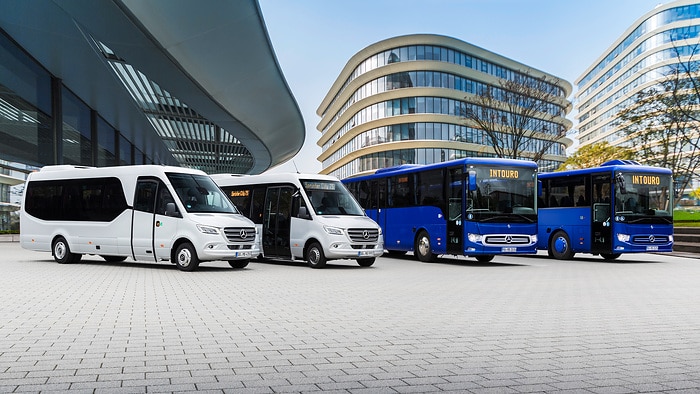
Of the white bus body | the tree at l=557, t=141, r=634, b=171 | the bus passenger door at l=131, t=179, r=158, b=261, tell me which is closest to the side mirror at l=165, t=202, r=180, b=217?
the white bus body

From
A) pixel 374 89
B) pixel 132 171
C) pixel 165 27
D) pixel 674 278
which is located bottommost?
pixel 674 278

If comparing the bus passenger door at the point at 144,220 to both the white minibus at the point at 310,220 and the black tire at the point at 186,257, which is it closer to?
the black tire at the point at 186,257

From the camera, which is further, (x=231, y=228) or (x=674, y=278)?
(x=231, y=228)

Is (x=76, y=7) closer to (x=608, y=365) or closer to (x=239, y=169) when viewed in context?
(x=608, y=365)

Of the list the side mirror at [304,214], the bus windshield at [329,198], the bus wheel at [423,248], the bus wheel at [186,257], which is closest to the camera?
the bus wheel at [186,257]

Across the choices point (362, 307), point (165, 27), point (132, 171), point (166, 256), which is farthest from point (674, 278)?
point (165, 27)

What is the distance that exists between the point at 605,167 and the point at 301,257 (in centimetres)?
1000

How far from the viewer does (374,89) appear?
257ft

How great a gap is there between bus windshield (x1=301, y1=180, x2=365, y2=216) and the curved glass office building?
6493 centimetres

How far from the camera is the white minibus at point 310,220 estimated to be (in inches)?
669

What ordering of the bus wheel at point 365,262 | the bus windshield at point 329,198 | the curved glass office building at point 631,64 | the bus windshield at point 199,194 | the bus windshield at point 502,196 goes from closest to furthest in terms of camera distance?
the bus windshield at point 199,194 → the bus windshield at point 329,198 → the bus wheel at point 365,262 → the bus windshield at point 502,196 → the curved glass office building at point 631,64

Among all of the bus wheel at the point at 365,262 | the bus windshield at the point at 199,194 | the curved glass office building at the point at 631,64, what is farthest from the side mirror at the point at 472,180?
the curved glass office building at the point at 631,64

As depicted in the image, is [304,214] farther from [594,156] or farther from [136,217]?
[594,156]

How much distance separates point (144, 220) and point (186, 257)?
1750 mm
